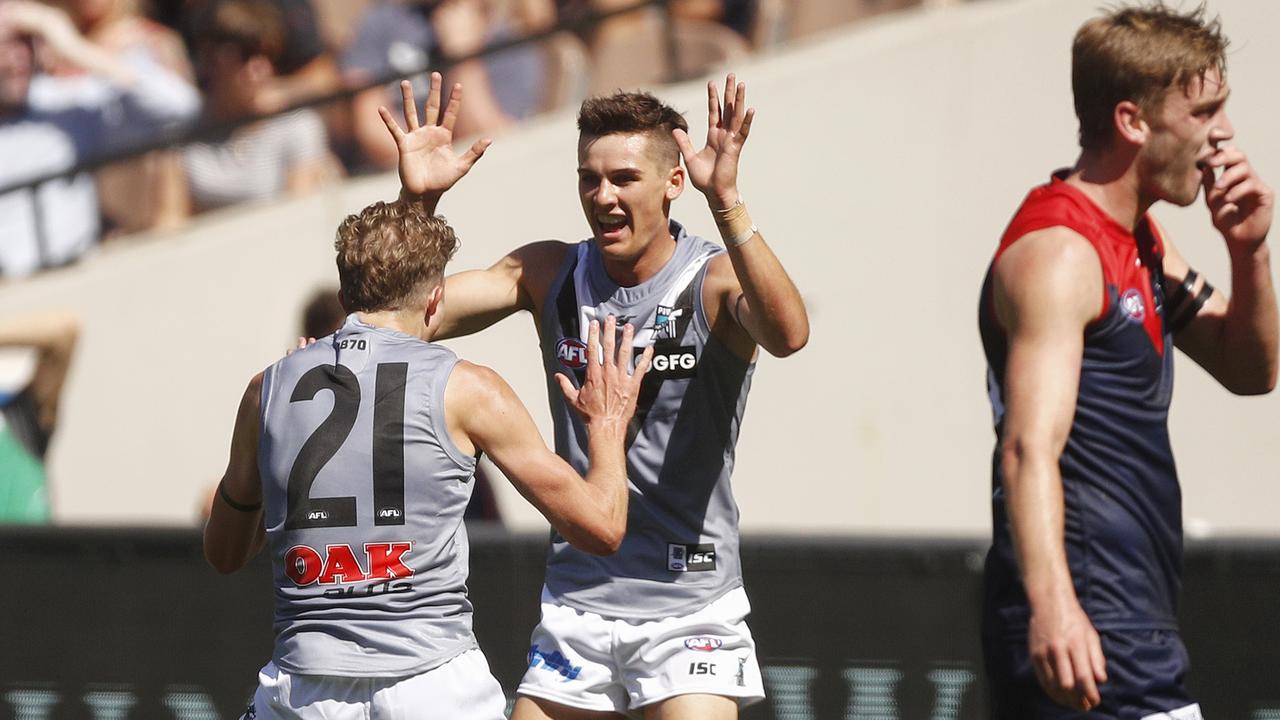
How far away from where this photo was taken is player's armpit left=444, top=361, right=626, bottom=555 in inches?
155

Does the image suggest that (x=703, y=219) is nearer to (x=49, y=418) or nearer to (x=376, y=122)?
(x=376, y=122)

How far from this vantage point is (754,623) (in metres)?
6.09

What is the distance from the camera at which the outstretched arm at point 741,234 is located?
4426 mm

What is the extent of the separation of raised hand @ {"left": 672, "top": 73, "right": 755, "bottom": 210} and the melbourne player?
85 cm

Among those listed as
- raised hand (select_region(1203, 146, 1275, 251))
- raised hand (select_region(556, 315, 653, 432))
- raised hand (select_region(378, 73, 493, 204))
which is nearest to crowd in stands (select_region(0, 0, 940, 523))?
raised hand (select_region(378, 73, 493, 204))

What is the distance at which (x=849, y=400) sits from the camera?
Result: 9.92m

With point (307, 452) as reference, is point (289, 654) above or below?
below

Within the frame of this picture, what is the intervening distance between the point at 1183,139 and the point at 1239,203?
1.05 ft

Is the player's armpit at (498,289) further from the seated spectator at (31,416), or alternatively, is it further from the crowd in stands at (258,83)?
the crowd in stands at (258,83)

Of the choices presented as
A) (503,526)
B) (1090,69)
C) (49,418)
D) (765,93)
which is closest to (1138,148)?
(1090,69)

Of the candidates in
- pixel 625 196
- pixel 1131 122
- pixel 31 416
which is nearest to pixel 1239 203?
pixel 1131 122

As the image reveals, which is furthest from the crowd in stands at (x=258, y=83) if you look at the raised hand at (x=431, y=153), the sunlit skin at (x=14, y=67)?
the raised hand at (x=431, y=153)

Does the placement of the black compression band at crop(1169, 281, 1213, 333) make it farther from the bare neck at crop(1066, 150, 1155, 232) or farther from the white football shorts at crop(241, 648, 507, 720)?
the white football shorts at crop(241, 648, 507, 720)

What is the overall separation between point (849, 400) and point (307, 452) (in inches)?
250
